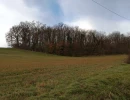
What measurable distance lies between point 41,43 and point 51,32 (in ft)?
31.6

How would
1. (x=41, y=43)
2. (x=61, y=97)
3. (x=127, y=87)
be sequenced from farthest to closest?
(x=41, y=43)
(x=127, y=87)
(x=61, y=97)

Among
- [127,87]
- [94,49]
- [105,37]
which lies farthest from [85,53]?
[127,87]

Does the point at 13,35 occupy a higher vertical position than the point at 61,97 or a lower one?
higher

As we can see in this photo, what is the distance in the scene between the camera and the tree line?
105175mm

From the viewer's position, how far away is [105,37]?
402ft

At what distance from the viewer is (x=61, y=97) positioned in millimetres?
8133

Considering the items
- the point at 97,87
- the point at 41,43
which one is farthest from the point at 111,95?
the point at 41,43

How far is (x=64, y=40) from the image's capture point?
112 m

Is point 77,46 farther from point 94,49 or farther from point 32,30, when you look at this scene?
point 32,30

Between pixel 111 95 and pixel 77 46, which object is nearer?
pixel 111 95

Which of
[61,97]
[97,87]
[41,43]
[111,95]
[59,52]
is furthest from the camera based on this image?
[41,43]

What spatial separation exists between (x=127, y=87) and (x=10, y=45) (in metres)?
118

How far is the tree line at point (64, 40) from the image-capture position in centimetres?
10518

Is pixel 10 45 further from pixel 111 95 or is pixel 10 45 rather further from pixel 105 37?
pixel 111 95
